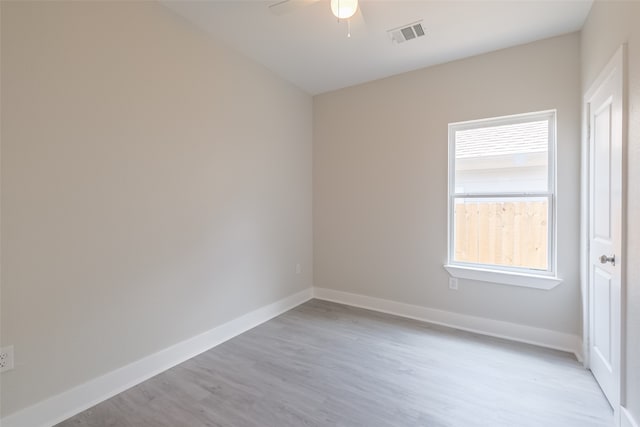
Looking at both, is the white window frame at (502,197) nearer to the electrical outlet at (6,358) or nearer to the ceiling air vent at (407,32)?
the ceiling air vent at (407,32)

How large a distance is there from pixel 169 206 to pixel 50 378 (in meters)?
1.28

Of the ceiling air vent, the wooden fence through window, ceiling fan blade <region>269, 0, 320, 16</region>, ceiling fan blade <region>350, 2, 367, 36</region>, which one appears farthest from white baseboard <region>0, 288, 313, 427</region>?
the ceiling air vent

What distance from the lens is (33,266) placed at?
1664mm

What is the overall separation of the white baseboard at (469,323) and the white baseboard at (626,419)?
3.13ft

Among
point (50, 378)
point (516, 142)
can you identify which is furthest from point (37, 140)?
point (516, 142)

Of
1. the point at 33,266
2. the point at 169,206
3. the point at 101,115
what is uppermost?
the point at 101,115

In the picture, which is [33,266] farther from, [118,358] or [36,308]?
[118,358]

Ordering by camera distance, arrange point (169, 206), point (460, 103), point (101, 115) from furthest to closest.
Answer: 1. point (460, 103)
2. point (169, 206)
3. point (101, 115)

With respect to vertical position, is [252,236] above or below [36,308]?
above

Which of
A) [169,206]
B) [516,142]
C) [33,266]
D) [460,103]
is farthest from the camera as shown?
[460,103]

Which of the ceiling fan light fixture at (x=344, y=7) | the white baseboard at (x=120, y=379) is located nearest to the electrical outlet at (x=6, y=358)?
the white baseboard at (x=120, y=379)

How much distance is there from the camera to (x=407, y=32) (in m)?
2.54

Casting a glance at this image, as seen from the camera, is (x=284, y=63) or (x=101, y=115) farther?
(x=284, y=63)

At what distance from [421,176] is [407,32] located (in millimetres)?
1437
